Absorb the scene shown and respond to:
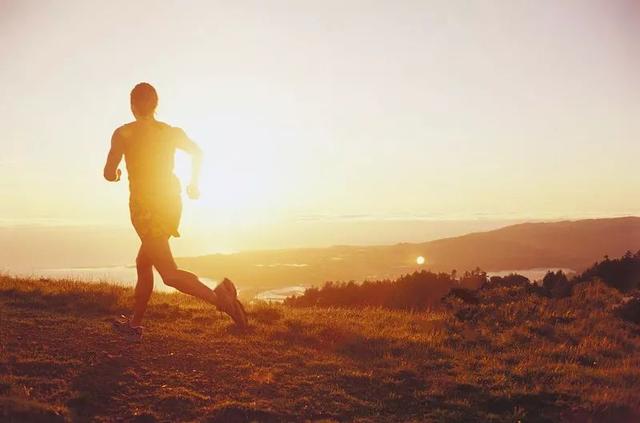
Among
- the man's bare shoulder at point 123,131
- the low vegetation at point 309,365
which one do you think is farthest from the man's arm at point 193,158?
the low vegetation at point 309,365

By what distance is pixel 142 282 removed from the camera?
737cm

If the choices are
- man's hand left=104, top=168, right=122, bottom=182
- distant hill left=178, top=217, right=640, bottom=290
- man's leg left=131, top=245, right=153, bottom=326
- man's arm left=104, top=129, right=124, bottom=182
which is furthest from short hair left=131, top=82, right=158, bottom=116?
distant hill left=178, top=217, right=640, bottom=290

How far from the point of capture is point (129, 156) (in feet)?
22.8

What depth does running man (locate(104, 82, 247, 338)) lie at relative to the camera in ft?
22.7

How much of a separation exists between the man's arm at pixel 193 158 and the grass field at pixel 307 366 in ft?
6.50

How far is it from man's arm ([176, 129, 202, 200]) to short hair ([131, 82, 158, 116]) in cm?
46

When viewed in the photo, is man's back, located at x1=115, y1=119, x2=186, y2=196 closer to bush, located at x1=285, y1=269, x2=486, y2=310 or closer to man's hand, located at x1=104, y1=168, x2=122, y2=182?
man's hand, located at x1=104, y1=168, x2=122, y2=182

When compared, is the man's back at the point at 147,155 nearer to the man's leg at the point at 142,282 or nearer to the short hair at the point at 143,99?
the short hair at the point at 143,99

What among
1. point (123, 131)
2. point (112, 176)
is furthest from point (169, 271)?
point (123, 131)

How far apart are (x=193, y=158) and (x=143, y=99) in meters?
0.90

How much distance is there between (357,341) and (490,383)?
7.47ft

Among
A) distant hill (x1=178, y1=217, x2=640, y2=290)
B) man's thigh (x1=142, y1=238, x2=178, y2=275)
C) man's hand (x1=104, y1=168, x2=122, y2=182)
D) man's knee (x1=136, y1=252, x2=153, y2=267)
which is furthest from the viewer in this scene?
distant hill (x1=178, y1=217, x2=640, y2=290)

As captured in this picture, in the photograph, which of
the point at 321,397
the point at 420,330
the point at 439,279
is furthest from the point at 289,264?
the point at 321,397

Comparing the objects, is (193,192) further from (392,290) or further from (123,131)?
(392,290)
